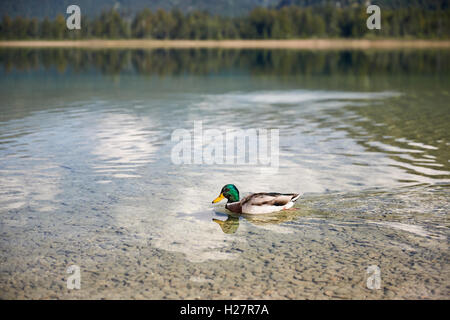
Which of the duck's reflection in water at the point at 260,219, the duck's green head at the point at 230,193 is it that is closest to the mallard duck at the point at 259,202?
the duck's green head at the point at 230,193

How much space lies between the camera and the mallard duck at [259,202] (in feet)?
34.9

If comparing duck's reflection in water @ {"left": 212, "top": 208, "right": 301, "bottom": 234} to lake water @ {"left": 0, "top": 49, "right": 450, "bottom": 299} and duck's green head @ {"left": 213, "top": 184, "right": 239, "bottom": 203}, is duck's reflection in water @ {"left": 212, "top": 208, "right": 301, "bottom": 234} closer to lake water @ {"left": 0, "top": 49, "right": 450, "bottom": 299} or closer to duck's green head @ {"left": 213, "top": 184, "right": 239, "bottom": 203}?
lake water @ {"left": 0, "top": 49, "right": 450, "bottom": 299}

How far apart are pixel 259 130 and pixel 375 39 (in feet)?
539

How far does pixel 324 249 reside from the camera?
29.8ft

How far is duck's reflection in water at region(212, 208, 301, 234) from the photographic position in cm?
1043

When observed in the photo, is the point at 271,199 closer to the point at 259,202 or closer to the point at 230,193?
the point at 259,202

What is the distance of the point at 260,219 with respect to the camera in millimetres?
10859

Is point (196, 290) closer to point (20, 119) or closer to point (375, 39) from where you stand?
point (20, 119)

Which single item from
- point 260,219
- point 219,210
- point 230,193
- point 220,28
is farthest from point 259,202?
point 220,28

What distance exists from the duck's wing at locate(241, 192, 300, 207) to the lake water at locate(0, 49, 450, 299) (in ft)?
1.16

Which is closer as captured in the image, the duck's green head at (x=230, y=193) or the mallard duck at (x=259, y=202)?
the mallard duck at (x=259, y=202)

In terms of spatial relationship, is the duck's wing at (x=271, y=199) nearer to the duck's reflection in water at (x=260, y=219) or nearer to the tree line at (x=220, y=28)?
the duck's reflection in water at (x=260, y=219)

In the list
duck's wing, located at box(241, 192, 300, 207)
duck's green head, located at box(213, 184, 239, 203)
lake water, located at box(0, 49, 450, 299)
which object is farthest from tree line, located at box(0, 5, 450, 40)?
duck's wing, located at box(241, 192, 300, 207)

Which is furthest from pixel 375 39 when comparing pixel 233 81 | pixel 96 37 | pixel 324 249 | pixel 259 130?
pixel 324 249
